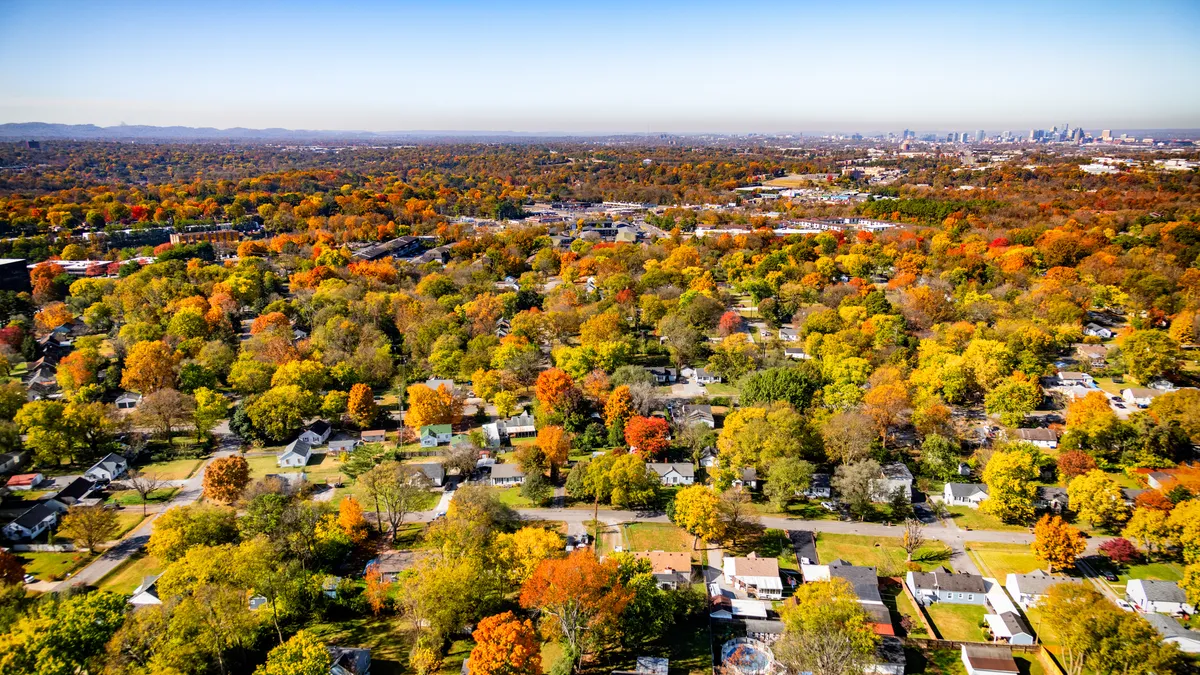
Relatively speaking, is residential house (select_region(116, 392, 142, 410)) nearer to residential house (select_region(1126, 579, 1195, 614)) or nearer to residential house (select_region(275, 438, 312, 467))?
residential house (select_region(275, 438, 312, 467))

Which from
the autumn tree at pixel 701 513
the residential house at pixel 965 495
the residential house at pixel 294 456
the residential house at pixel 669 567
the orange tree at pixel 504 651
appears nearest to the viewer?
the orange tree at pixel 504 651

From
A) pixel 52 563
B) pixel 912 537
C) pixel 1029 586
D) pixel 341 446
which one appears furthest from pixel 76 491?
pixel 1029 586

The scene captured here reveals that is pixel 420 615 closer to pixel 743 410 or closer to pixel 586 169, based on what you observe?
pixel 743 410

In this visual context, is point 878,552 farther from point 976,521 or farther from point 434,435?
point 434,435

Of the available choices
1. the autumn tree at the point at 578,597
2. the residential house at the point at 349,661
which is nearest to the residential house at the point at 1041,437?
the autumn tree at the point at 578,597

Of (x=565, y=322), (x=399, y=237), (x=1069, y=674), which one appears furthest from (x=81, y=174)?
(x=1069, y=674)

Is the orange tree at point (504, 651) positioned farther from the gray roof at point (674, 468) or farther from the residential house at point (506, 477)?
the gray roof at point (674, 468)
